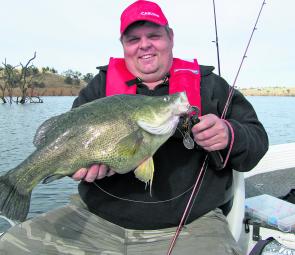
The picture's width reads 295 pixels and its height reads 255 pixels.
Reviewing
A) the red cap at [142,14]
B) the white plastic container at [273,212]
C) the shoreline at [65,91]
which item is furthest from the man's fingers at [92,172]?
the shoreline at [65,91]

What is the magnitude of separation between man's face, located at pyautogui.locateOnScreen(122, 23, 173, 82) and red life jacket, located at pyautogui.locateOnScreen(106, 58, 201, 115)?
0.11 metres

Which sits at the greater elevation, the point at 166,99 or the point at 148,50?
the point at 148,50

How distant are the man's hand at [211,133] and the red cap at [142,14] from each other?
1.23 meters

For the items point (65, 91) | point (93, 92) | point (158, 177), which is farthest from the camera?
point (65, 91)

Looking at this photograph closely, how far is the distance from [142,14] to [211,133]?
4.59ft

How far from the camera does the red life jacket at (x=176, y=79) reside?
3533mm

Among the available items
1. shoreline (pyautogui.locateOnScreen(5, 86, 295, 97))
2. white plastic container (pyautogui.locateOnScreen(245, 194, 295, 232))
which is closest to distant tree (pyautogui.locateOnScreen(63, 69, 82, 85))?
shoreline (pyautogui.locateOnScreen(5, 86, 295, 97))

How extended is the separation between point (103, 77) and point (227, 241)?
1917 millimetres

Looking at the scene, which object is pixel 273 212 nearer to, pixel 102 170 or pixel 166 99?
pixel 166 99

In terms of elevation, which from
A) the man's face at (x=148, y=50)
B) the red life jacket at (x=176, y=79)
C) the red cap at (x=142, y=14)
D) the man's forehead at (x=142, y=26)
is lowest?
the red life jacket at (x=176, y=79)

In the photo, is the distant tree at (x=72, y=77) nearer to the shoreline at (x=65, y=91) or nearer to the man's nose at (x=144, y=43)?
the shoreline at (x=65, y=91)

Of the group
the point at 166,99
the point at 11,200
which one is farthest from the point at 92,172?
the point at 166,99

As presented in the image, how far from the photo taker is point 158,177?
336 cm

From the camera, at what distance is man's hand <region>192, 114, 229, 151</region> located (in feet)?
8.91
